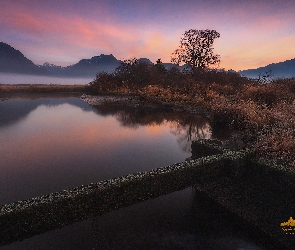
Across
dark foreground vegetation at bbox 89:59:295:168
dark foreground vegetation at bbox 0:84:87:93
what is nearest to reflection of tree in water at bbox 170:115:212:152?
dark foreground vegetation at bbox 89:59:295:168

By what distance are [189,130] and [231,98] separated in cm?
890

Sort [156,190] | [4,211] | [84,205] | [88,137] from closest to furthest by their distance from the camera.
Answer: [4,211] → [84,205] → [156,190] → [88,137]

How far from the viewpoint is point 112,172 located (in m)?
8.69

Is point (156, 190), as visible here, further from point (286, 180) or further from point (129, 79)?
point (129, 79)

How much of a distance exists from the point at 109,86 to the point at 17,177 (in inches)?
1204

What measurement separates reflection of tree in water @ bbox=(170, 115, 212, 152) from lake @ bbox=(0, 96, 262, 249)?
6 cm

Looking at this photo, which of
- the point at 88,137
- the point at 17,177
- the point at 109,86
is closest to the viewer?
the point at 17,177

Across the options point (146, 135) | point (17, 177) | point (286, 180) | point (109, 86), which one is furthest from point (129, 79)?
point (286, 180)

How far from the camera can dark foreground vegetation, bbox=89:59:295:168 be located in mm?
9178

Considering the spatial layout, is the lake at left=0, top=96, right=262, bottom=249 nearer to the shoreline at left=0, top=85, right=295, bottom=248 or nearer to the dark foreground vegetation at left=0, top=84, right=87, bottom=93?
the shoreline at left=0, top=85, right=295, bottom=248

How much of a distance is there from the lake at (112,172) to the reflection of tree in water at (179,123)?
0.07m

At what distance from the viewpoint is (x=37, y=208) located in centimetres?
458

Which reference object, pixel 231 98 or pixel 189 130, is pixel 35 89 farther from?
pixel 189 130

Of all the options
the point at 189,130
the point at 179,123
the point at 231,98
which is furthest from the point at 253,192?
the point at 231,98
